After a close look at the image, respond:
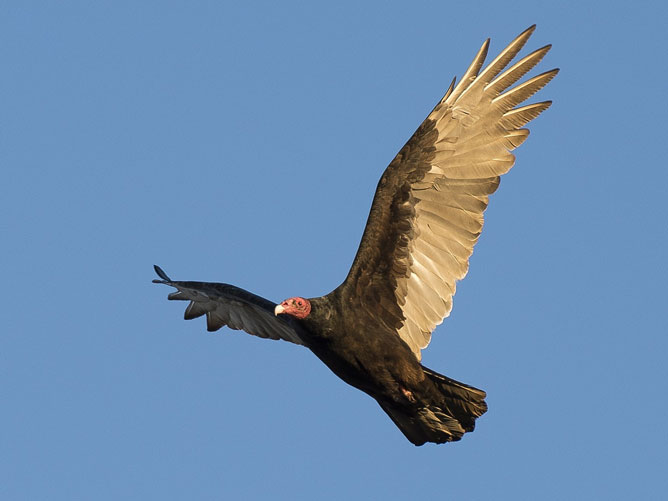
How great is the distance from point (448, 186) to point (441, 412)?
1.55 metres

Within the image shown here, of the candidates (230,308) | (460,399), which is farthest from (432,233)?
(230,308)

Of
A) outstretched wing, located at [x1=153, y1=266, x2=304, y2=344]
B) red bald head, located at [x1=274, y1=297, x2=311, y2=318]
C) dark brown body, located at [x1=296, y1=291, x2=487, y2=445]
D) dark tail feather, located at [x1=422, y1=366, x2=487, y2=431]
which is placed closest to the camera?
red bald head, located at [x1=274, y1=297, x2=311, y2=318]

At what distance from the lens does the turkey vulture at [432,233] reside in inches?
276

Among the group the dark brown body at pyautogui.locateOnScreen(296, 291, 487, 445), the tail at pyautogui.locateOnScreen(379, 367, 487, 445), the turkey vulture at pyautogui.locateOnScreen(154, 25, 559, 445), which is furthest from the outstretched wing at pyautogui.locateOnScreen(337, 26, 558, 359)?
the tail at pyautogui.locateOnScreen(379, 367, 487, 445)

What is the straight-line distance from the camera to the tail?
7008 mm

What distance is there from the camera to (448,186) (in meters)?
7.17

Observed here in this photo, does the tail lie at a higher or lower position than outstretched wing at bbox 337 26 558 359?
lower

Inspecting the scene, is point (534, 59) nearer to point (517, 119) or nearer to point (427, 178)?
point (517, 119)

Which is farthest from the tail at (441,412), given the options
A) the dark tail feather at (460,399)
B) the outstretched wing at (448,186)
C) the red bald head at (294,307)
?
the red bald head at (294,307)

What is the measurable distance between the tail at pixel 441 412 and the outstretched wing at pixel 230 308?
42.6 inches

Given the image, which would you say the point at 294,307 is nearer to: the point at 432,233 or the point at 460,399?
the point at 432,233

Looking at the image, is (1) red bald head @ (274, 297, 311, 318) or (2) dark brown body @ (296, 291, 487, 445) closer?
(1) red bald head @ (274, 297, 311, 318)

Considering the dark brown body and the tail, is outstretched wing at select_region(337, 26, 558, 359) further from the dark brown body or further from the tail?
the tail

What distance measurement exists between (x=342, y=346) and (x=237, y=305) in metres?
1.75
